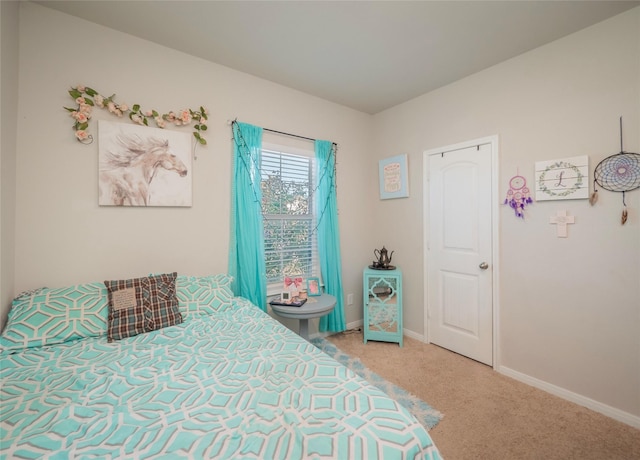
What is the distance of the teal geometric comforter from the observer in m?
0.75

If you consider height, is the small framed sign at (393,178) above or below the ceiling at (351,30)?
below

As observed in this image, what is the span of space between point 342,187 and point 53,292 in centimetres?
263

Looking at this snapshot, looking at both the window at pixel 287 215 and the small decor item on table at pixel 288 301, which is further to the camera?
the window at pixel 287 215

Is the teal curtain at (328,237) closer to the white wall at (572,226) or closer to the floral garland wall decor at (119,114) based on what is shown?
the floral garland wall decor at (119,114)

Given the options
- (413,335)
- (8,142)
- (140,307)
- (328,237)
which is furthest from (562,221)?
(8,142)

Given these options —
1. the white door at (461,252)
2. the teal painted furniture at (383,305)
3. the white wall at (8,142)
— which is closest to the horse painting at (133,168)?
the white wall at (8,142)

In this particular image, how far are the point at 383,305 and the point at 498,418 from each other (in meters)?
1.27

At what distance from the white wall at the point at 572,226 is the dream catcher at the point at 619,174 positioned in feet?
Answer: 0.13

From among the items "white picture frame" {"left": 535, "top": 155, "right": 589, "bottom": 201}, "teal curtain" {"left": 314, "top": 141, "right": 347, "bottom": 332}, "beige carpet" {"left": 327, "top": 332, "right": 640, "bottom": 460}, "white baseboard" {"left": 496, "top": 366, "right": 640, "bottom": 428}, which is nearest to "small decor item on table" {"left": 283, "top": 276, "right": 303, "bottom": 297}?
"teal curtain" {"left": 314, "top": 141, "right": 347, "bottom": 332}

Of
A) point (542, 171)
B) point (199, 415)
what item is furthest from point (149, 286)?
A: point (542, 171)

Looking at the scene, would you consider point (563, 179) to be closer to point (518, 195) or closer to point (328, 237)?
point (518, 195)

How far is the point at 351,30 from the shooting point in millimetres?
1885

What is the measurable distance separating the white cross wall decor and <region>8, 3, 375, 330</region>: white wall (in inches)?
99.1

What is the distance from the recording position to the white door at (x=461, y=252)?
238cm
